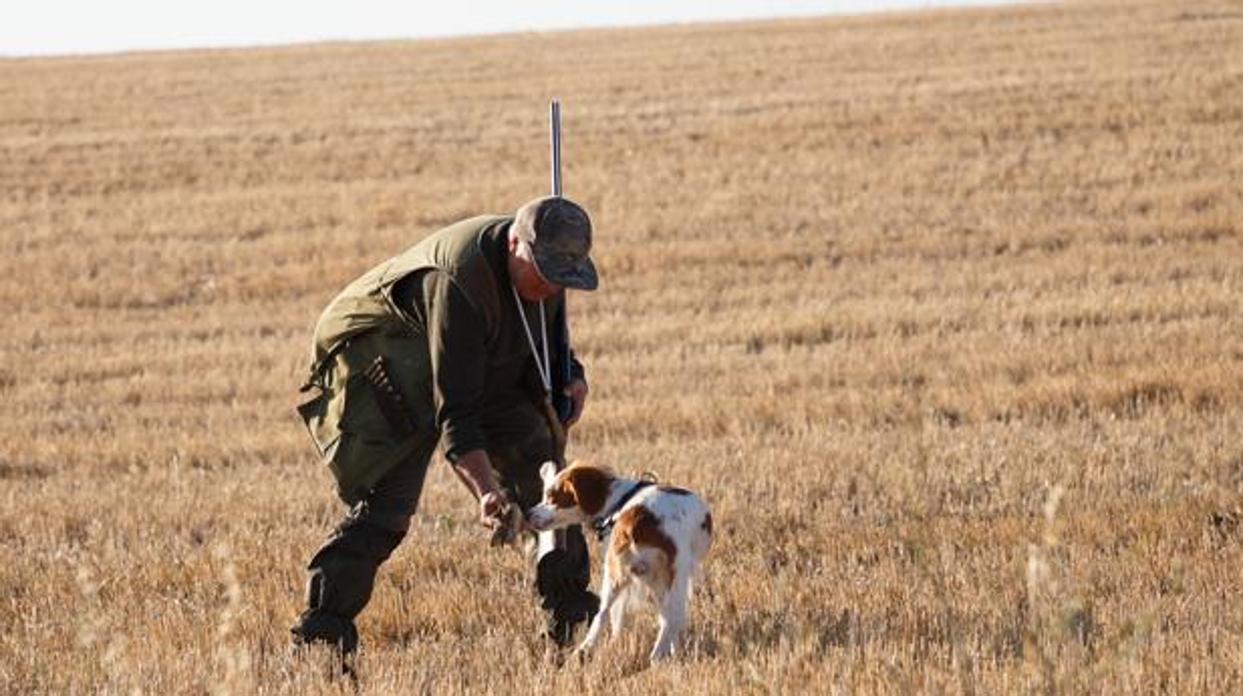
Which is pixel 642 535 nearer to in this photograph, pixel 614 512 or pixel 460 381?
pixel 614 512

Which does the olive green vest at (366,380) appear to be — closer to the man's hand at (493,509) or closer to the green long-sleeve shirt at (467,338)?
the green long-sleeve shirt at (467,338)

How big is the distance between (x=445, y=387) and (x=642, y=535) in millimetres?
704

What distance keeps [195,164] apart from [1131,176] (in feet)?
39.0

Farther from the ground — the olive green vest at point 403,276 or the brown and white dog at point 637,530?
the olive green vest at point 403,276

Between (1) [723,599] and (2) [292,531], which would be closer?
(1) [723,599]

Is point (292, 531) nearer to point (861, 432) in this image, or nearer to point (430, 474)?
point (430, 474)

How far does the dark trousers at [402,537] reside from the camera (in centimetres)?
578

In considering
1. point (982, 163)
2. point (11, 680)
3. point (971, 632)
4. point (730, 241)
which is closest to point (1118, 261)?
point (730, 241)

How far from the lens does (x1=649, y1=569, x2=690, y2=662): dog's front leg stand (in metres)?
5.54

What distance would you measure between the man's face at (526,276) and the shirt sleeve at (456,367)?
18 cm

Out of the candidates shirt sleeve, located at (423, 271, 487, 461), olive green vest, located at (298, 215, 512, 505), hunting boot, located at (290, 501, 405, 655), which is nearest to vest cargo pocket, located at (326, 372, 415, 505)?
olive green vest, located at (298, 215, 512, 505)

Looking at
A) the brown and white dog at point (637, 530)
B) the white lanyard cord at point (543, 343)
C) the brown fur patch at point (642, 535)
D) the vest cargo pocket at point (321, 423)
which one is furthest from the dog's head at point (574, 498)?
the vest cargo pocket at point (321, 423)

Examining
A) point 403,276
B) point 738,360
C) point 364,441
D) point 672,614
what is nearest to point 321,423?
point 364,441

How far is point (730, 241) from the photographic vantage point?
18016 mm
